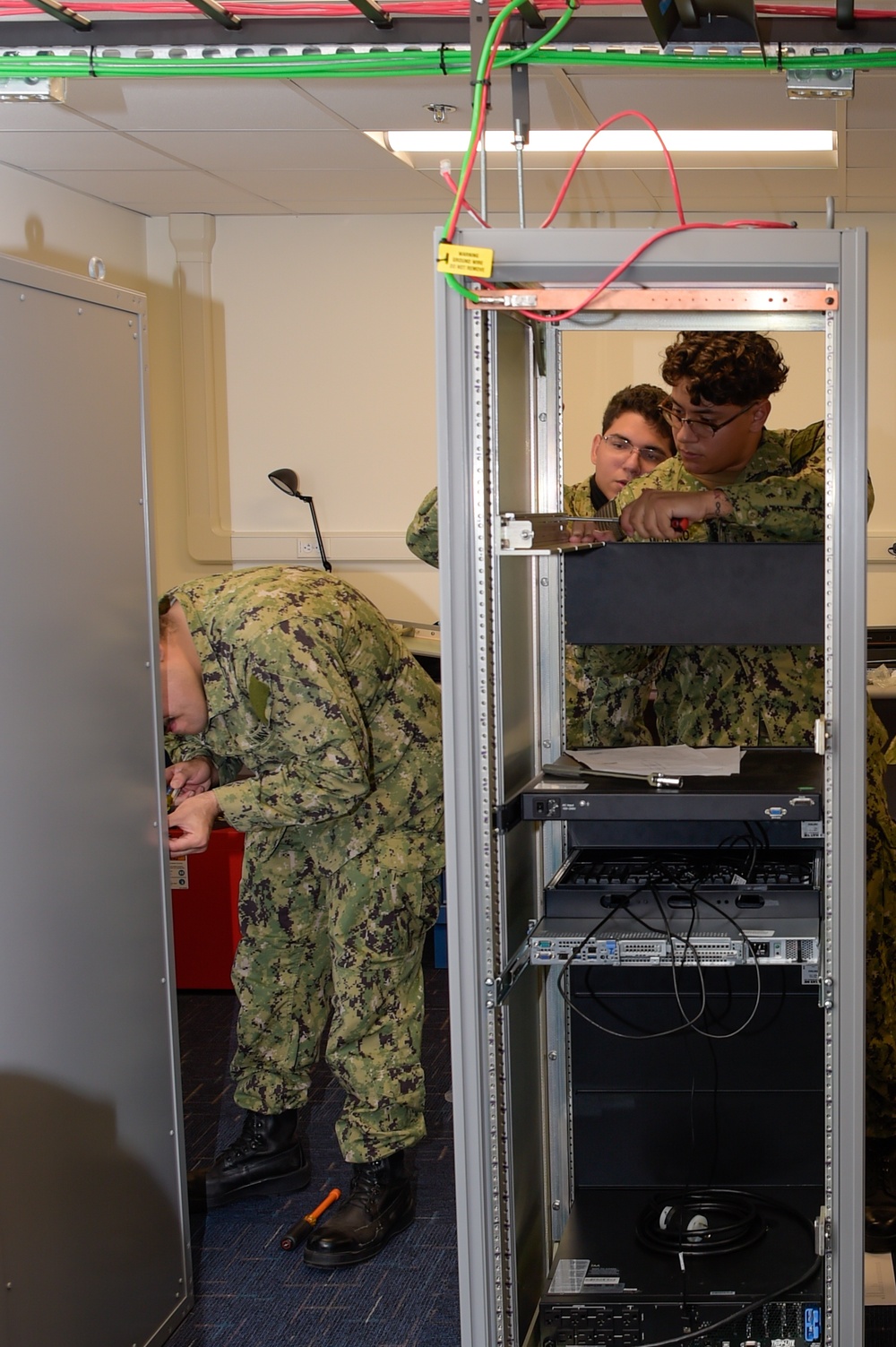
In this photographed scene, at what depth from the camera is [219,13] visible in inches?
93.0

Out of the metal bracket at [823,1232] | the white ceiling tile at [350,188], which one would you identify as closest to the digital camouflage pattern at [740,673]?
the metal bracket at [823,1232]

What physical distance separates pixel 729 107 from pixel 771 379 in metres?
1.72

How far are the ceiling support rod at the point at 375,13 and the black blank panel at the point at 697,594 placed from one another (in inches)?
43.4

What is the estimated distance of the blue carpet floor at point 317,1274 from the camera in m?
2.17

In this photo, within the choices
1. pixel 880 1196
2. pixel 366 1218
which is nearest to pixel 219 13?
pixel 366 1218

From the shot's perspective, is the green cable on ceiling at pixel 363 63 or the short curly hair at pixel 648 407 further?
the short curly hair at pixel 648 407

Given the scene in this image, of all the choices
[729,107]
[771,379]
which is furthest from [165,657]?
[729,107]

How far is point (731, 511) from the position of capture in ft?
6.39

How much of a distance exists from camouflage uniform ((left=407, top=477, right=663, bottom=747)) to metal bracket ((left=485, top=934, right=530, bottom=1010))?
0.49 m

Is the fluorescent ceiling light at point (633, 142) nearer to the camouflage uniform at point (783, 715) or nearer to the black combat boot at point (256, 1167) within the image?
the camouflage uniform at point (783, 715)

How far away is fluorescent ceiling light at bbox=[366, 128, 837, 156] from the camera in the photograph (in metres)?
3.81

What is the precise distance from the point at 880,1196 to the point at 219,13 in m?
2.53

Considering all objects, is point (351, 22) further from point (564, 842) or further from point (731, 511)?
point (564, 842)

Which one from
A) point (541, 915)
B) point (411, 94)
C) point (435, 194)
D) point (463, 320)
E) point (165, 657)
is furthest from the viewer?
point (435, 194)
